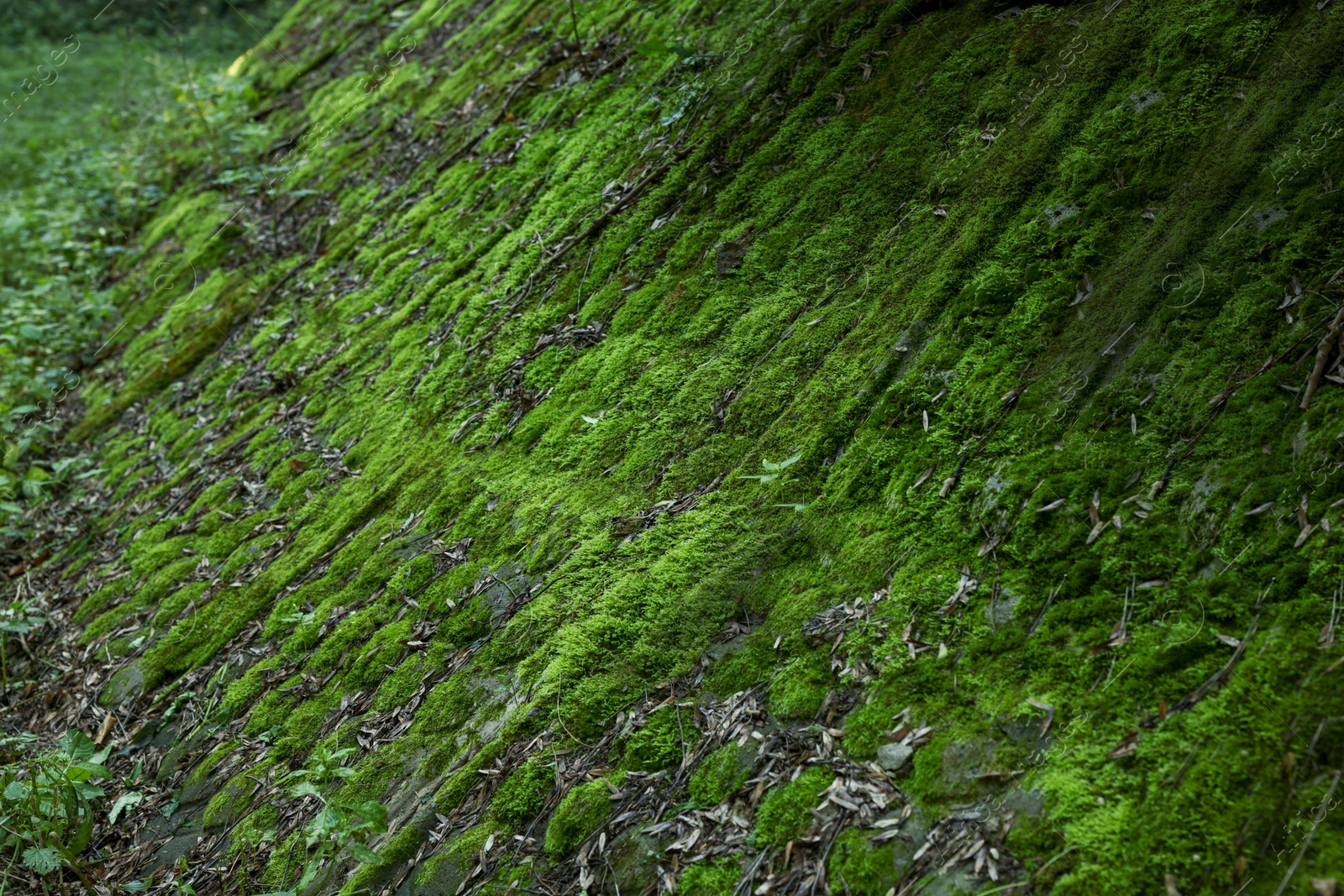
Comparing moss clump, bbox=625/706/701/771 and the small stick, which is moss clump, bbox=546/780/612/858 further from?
the small stick

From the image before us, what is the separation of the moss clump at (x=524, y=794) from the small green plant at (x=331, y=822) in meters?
0.43

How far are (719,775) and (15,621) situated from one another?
16.5 ft

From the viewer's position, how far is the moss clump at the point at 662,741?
268 cm

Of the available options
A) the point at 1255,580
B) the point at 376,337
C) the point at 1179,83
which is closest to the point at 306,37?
the point at 376,337

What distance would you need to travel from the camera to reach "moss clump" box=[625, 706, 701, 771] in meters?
2.68

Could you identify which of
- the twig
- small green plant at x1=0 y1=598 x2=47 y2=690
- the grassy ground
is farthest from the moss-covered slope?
the grassy ground

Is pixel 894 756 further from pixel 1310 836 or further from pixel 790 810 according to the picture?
pixel 1310 836

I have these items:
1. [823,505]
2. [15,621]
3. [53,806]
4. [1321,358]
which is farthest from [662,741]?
[15,621]

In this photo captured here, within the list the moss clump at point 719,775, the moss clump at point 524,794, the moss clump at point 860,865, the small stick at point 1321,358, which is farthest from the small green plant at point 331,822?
the small stick at point 1321,358

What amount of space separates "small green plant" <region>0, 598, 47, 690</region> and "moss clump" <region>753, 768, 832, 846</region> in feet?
16.1

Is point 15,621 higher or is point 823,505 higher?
point 15,621

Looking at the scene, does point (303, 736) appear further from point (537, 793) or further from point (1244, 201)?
point (1244, 201)

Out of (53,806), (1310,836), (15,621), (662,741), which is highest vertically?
(15,621)

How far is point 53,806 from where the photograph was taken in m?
3.66
